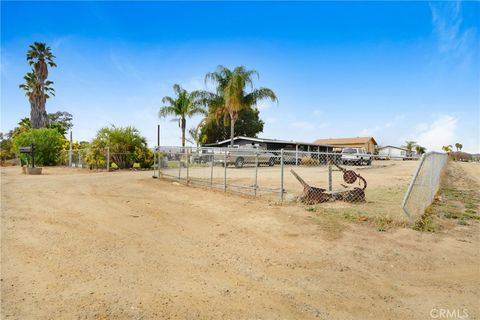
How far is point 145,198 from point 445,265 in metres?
7.99

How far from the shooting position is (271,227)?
6.53m

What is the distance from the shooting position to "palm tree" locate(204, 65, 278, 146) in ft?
102

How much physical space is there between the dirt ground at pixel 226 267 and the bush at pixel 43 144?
70.9ft

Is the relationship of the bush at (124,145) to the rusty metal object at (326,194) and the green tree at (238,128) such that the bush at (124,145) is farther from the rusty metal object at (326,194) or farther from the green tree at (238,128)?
the green tree at (238,128)

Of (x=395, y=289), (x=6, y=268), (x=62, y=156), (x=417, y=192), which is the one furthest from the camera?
(x=62, y=156)

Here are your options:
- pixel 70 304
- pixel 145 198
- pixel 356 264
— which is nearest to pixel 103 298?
pixel 70 304

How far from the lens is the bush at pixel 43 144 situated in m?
25.5

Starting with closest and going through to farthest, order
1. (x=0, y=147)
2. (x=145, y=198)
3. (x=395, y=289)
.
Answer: (x=395, y=289) < (x=145, y=198) < (x=0, y=147)

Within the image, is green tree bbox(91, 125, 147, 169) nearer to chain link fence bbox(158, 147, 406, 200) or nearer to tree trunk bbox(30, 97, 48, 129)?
chain link fence bbox(158, 147, 406, 200)

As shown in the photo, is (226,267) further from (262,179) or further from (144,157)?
(144,157)

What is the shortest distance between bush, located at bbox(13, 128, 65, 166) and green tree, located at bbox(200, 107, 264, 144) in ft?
66.4

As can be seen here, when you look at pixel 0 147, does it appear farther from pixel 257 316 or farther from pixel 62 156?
pixel 257 316

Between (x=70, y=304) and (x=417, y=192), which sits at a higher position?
(x=417, y=192)

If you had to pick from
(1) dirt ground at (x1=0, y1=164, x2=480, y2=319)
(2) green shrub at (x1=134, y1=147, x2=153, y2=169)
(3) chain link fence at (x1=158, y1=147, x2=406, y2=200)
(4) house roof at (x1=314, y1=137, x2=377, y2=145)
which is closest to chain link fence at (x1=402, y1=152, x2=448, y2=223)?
(1) dirt ground at (x1=0, y1=164, x2=480, y2=319)
